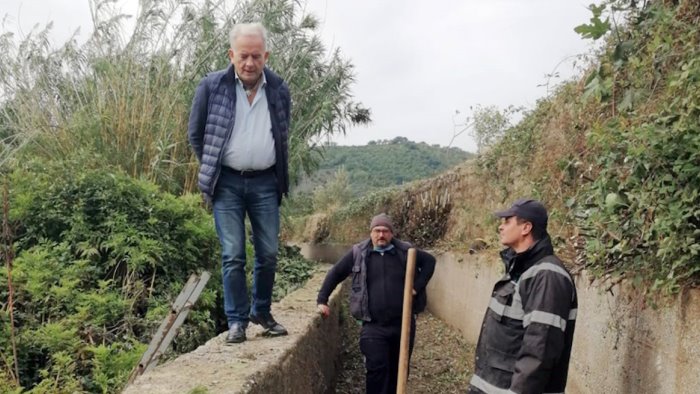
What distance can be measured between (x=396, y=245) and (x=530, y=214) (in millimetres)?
2533

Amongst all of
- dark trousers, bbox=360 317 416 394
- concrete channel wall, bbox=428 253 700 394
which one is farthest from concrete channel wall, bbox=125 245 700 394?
dark trousers, bbox=360 317 416 394

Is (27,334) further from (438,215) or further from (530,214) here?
(438,215)

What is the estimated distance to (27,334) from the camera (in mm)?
4594

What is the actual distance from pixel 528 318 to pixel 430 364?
18.3ft

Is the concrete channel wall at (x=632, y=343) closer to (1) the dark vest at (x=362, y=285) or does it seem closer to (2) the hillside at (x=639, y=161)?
(2) the hillside at (x=639, y=161)

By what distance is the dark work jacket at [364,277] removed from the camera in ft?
19.1

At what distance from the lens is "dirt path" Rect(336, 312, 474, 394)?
7.58 m

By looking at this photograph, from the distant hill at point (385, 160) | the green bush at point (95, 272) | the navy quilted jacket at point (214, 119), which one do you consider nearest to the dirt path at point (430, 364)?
the green bush at point (95, 272)

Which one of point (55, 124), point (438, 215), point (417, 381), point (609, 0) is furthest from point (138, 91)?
point (438, 215)

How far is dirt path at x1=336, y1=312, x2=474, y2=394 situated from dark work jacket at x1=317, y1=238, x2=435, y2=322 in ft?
5.92

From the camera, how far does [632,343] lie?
3971mm

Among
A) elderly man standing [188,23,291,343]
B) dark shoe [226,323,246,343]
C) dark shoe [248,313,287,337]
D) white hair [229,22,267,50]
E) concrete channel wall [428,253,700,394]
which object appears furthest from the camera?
dark shoe [248,313,287,337]

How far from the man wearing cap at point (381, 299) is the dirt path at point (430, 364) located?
172cm

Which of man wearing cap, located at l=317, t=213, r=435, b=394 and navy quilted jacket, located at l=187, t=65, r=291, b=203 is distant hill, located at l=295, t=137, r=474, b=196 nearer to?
man wearing cap, located at l=317, t=213, r=435, b=394
